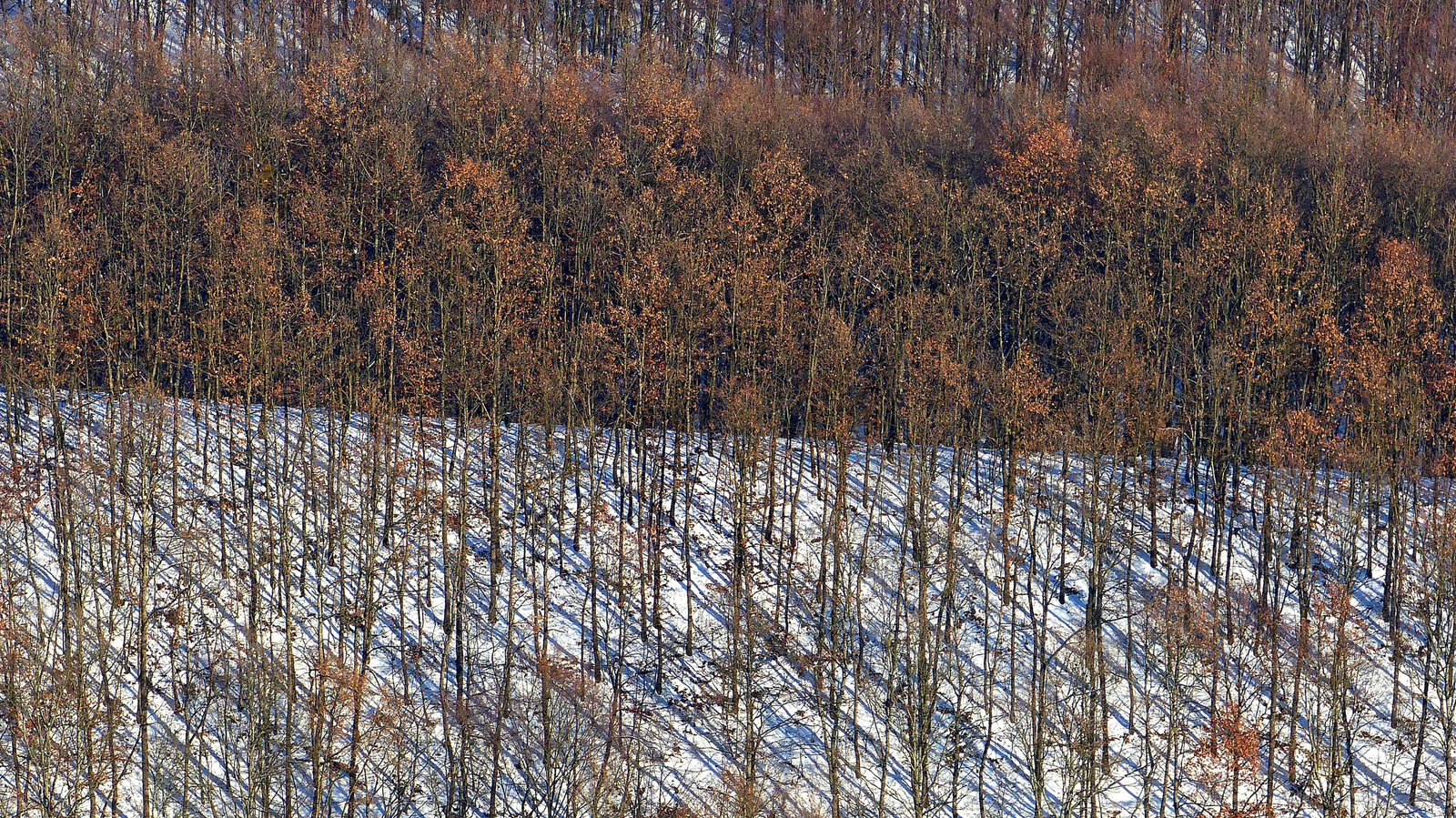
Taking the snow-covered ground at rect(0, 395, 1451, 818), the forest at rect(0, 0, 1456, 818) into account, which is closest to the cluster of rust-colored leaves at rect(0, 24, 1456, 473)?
the forest at rect(0, 0, 1456, 818)

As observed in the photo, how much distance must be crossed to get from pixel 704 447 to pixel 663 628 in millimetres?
11723

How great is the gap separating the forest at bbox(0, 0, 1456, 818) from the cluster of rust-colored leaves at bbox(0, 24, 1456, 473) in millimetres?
329

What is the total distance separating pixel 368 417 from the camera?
2248 inches

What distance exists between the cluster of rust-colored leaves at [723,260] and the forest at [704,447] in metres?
0.33

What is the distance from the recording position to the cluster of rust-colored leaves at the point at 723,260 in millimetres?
58156

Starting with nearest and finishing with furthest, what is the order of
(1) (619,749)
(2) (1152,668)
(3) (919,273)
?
1. (1) (619,749)
2. (2) (1152,668)
3. (3) (919,273)

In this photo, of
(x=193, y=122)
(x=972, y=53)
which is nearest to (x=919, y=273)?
(x=193, y=122)

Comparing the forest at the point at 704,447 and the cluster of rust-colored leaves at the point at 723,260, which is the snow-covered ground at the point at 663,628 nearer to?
the forest at the point at 704,447

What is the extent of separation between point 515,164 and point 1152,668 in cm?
4027

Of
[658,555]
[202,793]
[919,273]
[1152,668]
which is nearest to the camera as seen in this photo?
[202,793]

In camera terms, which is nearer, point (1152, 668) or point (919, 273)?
point (1152, 668)

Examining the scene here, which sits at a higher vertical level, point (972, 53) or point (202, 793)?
point (972, 53)

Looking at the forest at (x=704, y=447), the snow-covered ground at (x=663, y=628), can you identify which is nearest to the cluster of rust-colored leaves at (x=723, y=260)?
the forest at (x=704, y=447)

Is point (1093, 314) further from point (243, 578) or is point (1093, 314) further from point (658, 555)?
point (243, 578)
